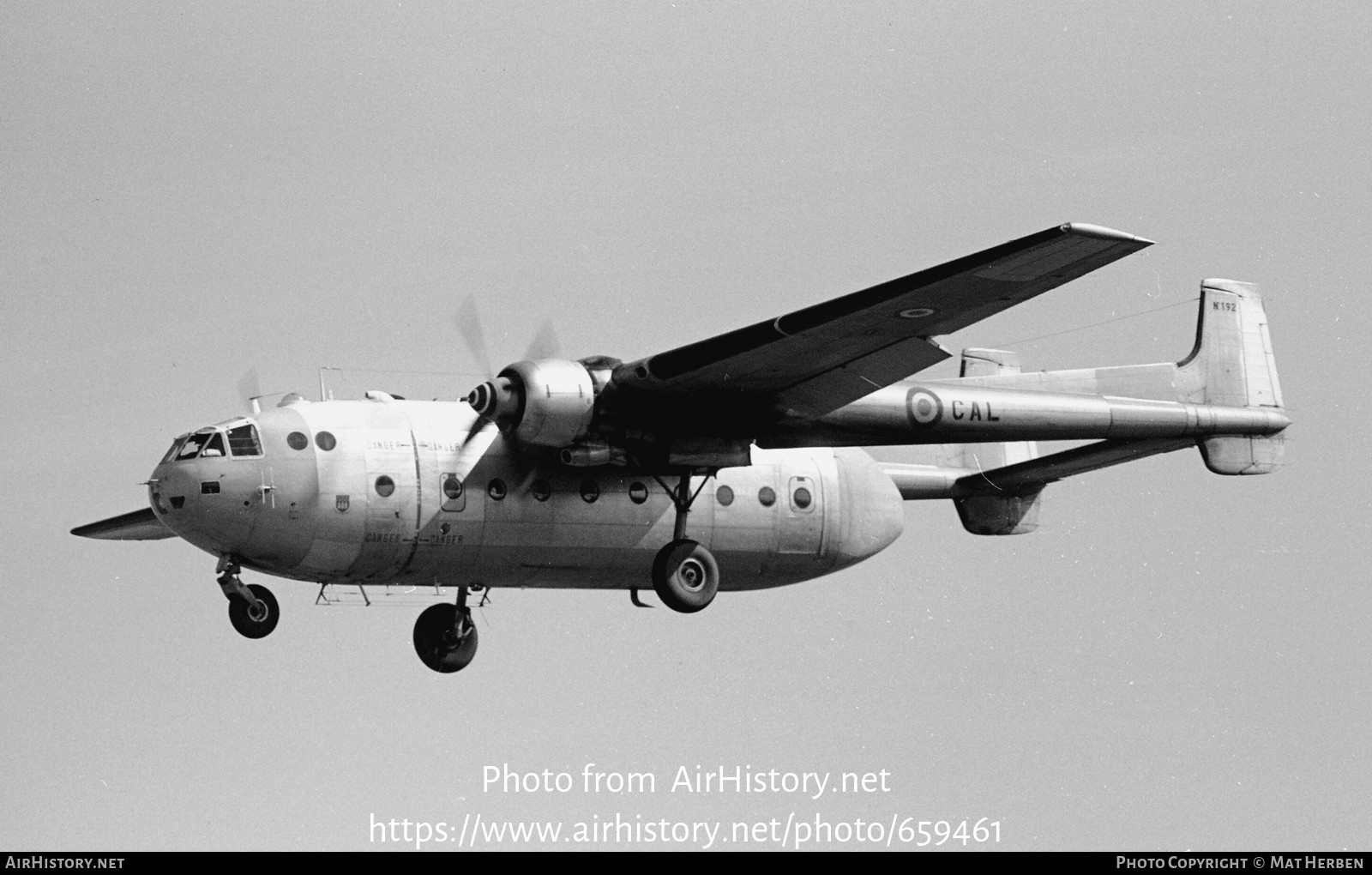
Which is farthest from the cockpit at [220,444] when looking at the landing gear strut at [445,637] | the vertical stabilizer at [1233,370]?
the vertical stabilizer at [1233,370]

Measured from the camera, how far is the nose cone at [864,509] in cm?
3055

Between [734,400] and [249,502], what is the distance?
241 inches

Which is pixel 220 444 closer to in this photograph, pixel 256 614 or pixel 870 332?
pixel 256 614

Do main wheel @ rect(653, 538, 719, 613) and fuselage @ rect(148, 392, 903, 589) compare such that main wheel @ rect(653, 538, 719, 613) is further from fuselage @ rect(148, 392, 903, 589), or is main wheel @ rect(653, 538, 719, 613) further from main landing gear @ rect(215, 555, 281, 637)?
main landing gear @ rect(215, 555, 281, 637)

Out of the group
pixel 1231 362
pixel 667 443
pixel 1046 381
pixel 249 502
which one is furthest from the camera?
pixel 1231 362

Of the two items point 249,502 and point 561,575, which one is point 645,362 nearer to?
point 561,575

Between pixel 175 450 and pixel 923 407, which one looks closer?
pixel 175 450

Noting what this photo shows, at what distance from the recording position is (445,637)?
A: 3017cm

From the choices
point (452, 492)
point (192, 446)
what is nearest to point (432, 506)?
point (452, 492)

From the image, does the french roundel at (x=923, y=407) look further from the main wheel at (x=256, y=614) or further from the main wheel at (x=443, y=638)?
the main wheel at (x=256, y=614)

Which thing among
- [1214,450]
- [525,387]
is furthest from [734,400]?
[1214,450]

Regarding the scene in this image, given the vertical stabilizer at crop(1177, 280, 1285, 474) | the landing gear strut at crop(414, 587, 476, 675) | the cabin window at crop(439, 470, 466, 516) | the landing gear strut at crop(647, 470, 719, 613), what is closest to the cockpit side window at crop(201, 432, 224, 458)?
the cabin window at crop(439, 470, 466, 516)

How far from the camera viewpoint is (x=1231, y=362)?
106ft

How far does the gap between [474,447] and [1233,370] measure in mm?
11467
